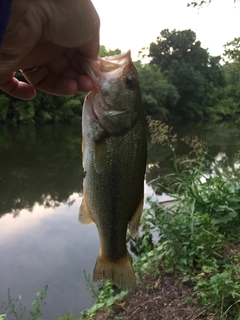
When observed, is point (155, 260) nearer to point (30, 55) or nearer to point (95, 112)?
point (95, 112)

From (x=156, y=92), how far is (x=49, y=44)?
42.7 m

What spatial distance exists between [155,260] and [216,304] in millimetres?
1197

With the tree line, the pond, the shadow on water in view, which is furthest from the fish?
the tree line

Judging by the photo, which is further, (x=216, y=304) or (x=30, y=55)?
(x=216, y=304)

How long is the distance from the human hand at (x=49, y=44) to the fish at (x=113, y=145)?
10 centimetres

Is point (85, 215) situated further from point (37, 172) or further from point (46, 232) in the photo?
point (37, 172)

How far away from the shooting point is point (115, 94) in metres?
1.70

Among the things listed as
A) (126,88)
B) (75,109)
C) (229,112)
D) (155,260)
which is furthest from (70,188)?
(229,112)

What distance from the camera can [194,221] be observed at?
14.3ft

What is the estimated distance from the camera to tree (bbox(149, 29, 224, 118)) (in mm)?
49281

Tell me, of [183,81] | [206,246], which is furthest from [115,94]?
[183,81]

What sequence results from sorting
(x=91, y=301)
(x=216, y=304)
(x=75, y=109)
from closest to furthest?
1. (x=216, y=304)
2. (x=91, y=301)
3. (x=75, y=109)

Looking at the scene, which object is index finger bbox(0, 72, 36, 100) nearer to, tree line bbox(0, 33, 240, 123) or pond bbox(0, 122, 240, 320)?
pond bbox(0, 122, 240, 320)

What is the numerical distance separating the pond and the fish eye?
3.91 metres
